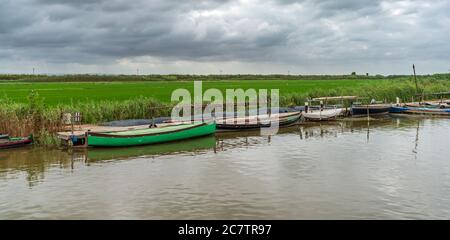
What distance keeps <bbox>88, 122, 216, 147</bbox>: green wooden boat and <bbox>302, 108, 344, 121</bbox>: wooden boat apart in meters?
12.6

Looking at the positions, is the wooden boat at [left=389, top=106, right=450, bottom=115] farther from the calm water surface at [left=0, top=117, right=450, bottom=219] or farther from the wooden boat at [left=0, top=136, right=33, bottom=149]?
the wooden boat at [left=0, top=136, right=33, bottom=149]

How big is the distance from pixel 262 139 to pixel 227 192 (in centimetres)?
1407

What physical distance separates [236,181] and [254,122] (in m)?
16.2

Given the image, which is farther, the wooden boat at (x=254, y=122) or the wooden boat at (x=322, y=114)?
the wooden boat at (x=322, y=114)

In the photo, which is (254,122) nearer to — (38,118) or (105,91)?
(38,118)

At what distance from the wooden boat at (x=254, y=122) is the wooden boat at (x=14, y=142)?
13265 millimetres

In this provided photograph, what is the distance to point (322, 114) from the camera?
40.5 m

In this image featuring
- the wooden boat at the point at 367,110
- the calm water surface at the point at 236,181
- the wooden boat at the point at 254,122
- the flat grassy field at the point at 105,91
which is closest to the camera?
the calm water surface at the point at 236,181

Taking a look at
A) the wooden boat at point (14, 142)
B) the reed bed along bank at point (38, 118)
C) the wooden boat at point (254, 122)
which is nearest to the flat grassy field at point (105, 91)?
the reed bed along bank at point (38, 118)

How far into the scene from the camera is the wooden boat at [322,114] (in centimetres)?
4012

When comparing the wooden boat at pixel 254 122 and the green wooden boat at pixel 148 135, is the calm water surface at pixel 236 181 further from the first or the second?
the wooden boat at pixel 254 122

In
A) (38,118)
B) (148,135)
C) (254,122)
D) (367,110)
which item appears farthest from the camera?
(367,110)

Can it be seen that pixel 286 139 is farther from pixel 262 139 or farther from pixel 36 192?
pixel 36 192

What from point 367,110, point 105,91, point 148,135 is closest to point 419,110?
point 367,110
